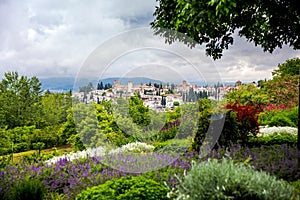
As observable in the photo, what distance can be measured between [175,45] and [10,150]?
22.6 feet

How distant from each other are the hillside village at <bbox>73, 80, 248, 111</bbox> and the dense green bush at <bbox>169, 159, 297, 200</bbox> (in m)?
4.06

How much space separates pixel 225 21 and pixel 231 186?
211 inches

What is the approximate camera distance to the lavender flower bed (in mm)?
4828

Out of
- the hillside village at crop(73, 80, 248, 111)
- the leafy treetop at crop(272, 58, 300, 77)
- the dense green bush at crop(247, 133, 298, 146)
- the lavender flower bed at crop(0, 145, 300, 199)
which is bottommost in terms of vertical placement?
the dense green bush at crop(247, 133, 298, 146)

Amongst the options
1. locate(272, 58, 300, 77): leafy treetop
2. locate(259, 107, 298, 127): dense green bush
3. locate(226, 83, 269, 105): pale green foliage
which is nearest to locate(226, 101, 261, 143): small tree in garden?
locate(259, 107, 298, 127): dense green bush

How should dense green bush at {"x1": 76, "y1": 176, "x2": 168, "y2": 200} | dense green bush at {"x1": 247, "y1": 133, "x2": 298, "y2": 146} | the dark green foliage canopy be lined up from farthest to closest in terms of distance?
1. dense green bush at {"x1": 247, "y1": 133, "x2": 298, "y2": 146}
2. the dark green foliage canopy
3. dense green bush at {"x1": 76, "y1": 176, "x2": 168, "y2": 200}

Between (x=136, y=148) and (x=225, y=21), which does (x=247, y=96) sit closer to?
(x=225, y=21)

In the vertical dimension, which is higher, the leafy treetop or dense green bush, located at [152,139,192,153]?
the leafy treetop

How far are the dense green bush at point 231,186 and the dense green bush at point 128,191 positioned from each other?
59 cm

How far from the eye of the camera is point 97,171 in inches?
A: 210

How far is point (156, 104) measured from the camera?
8.34 m

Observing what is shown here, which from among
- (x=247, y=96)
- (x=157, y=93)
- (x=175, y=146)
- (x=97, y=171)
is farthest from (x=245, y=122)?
(x=247, y=96)

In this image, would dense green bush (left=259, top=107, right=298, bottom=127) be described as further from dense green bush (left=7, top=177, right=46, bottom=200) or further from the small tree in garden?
dense green bush (left=7, top=177, right=46, bottom=200)

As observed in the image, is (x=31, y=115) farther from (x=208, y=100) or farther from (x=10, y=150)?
(x=208, y=100)
